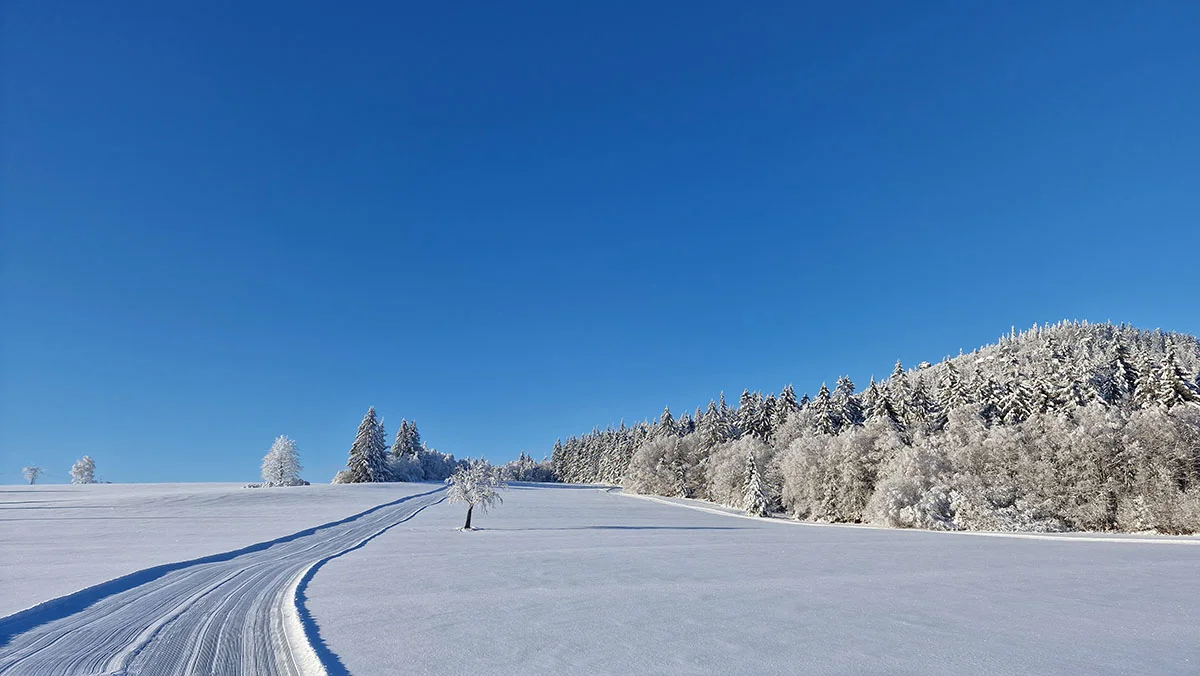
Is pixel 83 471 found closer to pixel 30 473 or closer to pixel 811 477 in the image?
pixel 30 473

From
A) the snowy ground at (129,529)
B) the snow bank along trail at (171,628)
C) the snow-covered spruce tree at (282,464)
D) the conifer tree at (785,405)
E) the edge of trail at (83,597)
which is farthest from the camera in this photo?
the snow-covered spruce tree at (282,464)

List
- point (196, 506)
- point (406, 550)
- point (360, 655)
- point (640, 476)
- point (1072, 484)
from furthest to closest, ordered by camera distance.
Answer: point (640, 476), point (196, 506), point (1072, 484), point (406, 550), point (360, 655)

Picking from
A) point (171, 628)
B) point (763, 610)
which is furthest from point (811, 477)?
point (171, 628)

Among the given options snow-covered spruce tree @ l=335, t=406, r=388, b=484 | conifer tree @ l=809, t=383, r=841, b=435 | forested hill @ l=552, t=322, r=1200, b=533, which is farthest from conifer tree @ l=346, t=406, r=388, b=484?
conifer tree @ l=809, t=383, r=841, b=435

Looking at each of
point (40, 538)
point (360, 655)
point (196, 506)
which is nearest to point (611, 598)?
point (360, 655)

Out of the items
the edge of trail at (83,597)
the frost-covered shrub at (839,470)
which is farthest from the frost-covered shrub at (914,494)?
the edge of trail at (83,597)

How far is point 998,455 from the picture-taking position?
1447 inches

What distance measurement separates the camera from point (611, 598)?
44.3ft

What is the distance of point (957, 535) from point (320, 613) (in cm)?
3316

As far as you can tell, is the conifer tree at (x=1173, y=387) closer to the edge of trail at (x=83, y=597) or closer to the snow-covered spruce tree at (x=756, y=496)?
the snow-covered spruce tree at (x=756, y=496)

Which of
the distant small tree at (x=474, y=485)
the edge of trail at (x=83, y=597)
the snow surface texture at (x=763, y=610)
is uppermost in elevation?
the distant small tree at (x=474, y=485)

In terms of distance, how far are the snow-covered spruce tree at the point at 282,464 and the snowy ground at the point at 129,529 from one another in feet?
79.9

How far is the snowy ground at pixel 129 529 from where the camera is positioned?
664 inches

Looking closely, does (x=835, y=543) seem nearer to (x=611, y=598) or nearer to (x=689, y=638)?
(x=611, y=598)
